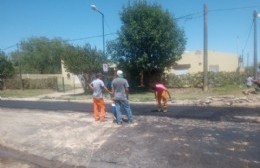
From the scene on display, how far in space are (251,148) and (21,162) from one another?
16.9 ft

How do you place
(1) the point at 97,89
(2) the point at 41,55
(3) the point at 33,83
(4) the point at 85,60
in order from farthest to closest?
(2) the point at 41,55 → (3) the point at 33,83 → (4) the point at 85,60 → (1) the point at 97,89

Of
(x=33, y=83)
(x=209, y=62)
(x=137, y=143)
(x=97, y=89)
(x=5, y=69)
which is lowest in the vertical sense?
(x=137, y=143)

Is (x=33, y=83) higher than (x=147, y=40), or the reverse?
(x=147, y=40)

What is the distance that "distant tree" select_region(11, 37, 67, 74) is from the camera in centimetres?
8600

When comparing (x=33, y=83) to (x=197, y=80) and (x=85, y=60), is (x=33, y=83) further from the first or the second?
(x=197, y=80)

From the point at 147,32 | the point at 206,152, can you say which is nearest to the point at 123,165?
the point at 206,152

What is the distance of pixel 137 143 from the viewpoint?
8.83m

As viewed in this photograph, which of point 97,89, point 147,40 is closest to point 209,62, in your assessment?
point 147,40

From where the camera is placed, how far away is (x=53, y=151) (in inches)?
355

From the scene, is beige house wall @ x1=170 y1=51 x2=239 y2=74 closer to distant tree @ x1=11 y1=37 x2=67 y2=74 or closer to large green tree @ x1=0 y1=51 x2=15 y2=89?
large green tree @ x1=0 y1=51 x2=15 y2=89

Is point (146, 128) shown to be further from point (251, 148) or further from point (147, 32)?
point (147, 32)

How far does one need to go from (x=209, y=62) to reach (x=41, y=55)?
51719 millimetres

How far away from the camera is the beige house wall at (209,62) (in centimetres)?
4472

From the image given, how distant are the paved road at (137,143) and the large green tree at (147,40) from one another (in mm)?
18639
